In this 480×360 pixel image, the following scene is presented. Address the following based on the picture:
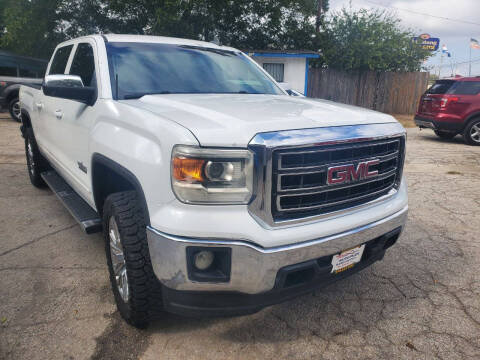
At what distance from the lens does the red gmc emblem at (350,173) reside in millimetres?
2104

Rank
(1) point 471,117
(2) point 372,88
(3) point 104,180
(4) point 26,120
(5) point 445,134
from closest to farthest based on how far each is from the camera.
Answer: (3) point 104,180, (4) point 26,120, (1) point 471,117, (5) point 445,134, (2) point 372,88

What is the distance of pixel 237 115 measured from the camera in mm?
2152

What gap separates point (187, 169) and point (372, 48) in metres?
20.6

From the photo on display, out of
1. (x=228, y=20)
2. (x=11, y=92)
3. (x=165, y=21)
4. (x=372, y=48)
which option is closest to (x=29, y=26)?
(x=165, y=21)

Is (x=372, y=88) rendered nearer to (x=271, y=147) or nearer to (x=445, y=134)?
(x=445, y=134)

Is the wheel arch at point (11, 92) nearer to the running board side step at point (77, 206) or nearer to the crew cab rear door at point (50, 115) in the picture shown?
the crew cab rear door at point (50, 115)

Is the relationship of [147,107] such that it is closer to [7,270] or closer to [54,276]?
[54,276]

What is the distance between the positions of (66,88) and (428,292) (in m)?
3.03

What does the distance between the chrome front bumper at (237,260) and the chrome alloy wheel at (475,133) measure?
959cm

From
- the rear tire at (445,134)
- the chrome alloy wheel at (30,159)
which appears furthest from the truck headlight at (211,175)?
the rear tire at (445,134)

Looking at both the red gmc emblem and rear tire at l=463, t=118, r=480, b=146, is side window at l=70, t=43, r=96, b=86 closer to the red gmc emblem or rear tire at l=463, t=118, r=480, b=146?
the red gmc emblem

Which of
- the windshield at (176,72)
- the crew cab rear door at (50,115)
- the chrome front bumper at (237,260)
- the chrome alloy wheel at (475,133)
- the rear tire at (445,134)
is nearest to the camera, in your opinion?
the chrome front bumper at (237,260)

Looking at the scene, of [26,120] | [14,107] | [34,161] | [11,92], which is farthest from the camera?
[14,107]

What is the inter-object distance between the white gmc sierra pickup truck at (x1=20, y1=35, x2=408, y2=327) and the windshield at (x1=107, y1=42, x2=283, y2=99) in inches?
1.6
